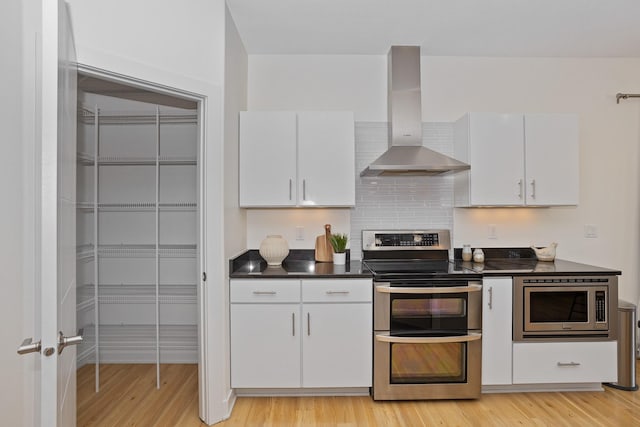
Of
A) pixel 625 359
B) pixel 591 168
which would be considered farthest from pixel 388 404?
pixel 591 168

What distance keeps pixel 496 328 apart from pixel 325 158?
1782 mm

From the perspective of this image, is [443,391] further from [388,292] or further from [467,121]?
[467,121]

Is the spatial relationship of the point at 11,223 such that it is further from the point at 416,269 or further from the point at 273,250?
the point at 416,269

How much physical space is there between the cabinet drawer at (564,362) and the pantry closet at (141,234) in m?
2.67

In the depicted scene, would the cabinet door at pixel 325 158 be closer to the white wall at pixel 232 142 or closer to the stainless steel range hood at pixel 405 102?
the stainless steel range hood at pixel 405 102

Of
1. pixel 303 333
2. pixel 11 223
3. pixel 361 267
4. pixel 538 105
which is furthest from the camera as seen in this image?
pixel 538 105

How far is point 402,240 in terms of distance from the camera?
10.6ft

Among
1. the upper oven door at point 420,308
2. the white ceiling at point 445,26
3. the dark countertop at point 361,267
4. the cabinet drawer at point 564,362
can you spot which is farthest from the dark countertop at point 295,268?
the white ceiling at point 445,26

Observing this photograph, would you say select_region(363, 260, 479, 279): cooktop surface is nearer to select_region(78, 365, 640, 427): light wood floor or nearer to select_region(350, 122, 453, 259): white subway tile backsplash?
select_region(350, 122, 453, 259): white subway tile backsplash

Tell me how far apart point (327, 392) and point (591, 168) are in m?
3.03

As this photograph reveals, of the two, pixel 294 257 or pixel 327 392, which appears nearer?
pixel 327 392

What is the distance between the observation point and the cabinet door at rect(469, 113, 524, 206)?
2939mm

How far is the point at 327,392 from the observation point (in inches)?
105

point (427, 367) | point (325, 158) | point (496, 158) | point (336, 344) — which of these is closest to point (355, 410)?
point (336, 344)
